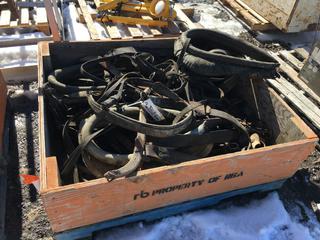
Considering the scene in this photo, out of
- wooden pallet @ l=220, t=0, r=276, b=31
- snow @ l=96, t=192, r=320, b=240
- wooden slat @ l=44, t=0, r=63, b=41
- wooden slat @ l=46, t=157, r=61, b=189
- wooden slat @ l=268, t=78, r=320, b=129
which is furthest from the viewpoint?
wooden pallet @ l=220, t=0, r=276, b=31

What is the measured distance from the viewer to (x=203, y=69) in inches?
92.6

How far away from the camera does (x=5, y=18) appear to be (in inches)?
145

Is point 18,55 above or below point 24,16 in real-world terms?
below

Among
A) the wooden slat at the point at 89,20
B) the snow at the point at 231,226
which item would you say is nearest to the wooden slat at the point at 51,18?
the wooden slat at the point at 89,20

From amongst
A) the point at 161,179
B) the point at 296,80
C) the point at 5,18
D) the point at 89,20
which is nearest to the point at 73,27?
the point at 89,20

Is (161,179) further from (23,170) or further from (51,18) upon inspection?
(51,18)

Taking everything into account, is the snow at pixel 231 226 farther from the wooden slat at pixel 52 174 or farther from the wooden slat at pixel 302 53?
the wooden slat at pixel 302 53

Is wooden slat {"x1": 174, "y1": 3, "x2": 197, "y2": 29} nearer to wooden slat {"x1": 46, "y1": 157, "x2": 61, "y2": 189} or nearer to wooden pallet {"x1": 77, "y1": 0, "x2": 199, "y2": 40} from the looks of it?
wooden pallet {"x1": 77, "y1": 0, "x2": 199, "y2": 40}

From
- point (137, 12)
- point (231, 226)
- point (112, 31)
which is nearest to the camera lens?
point (231, 226)

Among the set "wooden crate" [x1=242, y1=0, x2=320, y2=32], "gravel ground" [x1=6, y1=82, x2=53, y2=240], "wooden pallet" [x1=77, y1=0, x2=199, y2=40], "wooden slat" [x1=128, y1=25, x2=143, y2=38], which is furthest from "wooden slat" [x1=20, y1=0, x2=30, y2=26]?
"wooden crate" [x1=242, y1=0, x2=320, y2=32]

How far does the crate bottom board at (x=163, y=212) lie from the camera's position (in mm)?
1876

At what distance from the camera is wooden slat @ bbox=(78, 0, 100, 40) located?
12.1ft

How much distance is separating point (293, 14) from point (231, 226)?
10.7 ft

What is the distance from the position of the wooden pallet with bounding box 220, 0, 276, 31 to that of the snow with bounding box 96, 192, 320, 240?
9.71 ft
